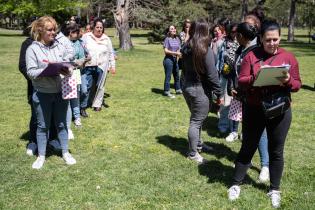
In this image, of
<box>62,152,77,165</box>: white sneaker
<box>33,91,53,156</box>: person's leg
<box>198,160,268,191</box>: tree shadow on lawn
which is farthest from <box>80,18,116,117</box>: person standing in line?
<box>198,160,268,191</box>: tree shadow on lawn

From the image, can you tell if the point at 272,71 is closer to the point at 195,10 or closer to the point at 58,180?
the point at 58,180

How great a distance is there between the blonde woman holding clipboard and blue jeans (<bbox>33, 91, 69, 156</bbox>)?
8.23 feet

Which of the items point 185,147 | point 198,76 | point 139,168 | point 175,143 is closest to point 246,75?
point 198,76

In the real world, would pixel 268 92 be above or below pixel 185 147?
above

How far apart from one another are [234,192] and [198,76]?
65.0 inches

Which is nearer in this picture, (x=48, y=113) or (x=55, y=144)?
(x=48, y=113)

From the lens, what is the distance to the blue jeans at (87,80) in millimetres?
8953

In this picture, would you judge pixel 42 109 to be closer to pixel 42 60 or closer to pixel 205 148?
pixel 42 60

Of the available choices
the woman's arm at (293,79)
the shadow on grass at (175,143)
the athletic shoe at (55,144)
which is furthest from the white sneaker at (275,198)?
the athletic shoe at (55,144)

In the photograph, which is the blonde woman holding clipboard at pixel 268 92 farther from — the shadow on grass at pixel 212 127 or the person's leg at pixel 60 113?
the shadow on grass at pixel 212 127

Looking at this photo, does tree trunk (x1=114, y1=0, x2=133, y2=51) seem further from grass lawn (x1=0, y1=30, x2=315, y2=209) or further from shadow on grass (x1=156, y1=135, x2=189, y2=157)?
shadow on grass (x1=156, y1=135, x2=189, y2=157)

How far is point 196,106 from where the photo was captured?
5.90 m

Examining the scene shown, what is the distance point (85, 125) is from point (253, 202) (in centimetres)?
430

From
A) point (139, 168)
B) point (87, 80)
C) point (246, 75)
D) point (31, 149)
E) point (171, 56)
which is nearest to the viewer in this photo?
point (246, 75)
